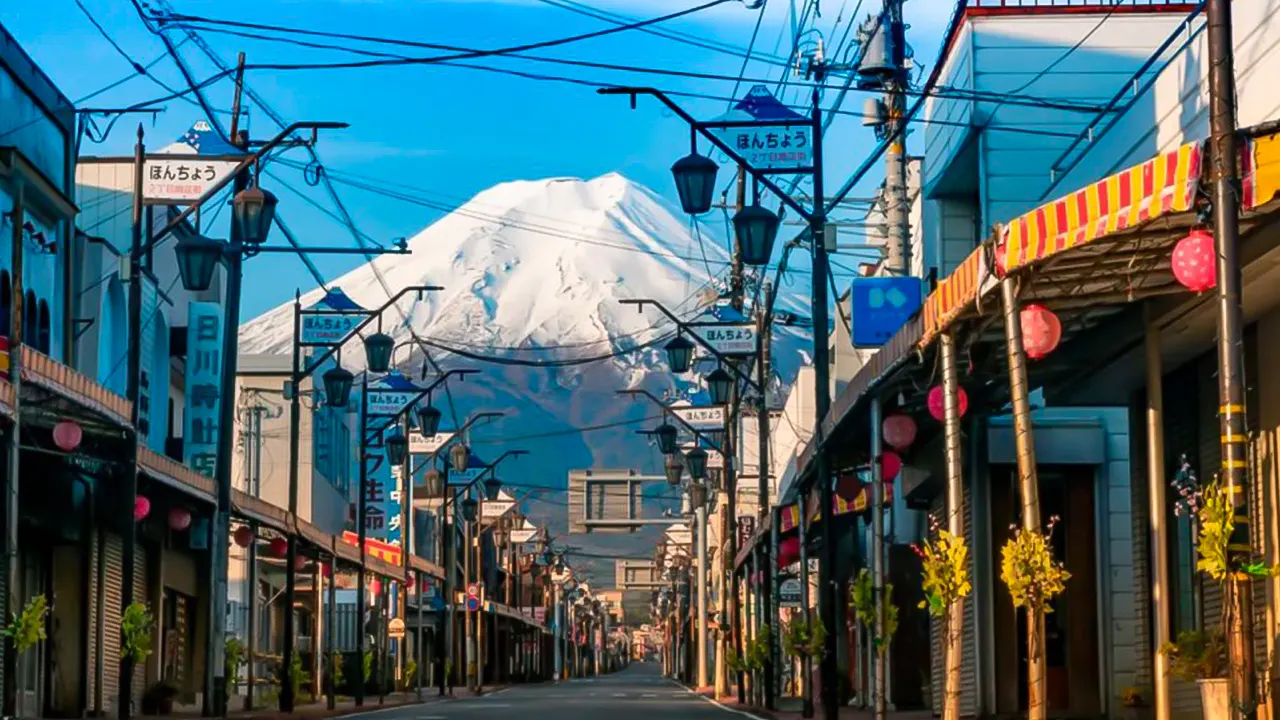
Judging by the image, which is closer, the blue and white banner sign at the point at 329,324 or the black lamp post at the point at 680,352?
the blue and white banner sign at the point at 329,324

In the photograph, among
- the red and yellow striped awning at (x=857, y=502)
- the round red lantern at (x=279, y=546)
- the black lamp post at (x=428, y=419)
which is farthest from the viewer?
the black lamp post at (x=428, y=419)

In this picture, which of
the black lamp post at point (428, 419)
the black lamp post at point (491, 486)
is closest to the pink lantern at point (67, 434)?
the black lamp post at point (428, 419)

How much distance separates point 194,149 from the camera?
130 ft

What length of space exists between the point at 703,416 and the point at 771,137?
84.1ft

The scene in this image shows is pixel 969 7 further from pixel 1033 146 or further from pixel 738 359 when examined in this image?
pixel 738 359

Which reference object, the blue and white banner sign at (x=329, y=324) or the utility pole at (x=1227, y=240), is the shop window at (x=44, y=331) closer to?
the blue and white banner sign at (x=329, y=324)

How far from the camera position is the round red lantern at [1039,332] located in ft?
62.6

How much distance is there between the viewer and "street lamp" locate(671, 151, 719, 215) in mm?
26562

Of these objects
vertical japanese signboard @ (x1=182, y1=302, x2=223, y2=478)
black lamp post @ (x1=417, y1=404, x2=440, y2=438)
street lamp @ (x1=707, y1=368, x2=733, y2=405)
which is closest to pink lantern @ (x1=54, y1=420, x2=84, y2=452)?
street lamp @ (x1=707, y1=368, x2=733, y2=405)

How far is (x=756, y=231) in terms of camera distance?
92.1 feet

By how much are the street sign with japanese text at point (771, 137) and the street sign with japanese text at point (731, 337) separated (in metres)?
13.0

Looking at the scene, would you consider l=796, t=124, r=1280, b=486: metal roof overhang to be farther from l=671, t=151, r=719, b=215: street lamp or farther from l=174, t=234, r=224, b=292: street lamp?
l=174, t=234, r=224, b=292: street lamp

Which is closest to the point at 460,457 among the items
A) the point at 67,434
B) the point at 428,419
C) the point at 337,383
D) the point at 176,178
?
the point at 428,419

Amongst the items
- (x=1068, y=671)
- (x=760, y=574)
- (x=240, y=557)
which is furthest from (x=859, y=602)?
(x=240, y=557)
